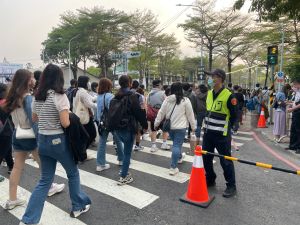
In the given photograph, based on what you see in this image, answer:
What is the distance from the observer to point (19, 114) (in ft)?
12.7

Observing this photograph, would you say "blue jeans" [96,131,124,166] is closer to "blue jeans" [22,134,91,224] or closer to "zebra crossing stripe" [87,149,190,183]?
"zebra crossing stripe" [87,149,190,183]

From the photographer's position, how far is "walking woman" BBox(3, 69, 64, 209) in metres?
3.71

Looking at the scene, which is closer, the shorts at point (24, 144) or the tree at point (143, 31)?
the shorts at point (24, 144)

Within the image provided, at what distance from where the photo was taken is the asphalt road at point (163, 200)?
3.79 meters

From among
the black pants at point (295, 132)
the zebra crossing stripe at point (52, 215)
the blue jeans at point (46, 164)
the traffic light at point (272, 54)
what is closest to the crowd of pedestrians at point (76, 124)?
the blue jeans at point (46, 164)

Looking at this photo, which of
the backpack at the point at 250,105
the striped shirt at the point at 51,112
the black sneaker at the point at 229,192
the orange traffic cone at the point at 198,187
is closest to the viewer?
the striped shirt at the point at 51,112

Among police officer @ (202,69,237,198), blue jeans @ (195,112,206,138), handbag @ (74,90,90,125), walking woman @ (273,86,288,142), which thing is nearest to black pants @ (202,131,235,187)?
police officer @ (202,69,237,198)

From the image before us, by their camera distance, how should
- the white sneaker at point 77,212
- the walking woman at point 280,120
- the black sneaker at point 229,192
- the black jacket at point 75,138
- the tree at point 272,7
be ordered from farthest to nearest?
the tree at point 272,7 < the walking woman at point 280,120 < the black sneaker at point 229,192 < the white sneaker at point 77,212 < the black jacket at point 75,138

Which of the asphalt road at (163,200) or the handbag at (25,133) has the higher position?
the handbag at (25,133)

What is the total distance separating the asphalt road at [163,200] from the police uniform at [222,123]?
1.68 ft

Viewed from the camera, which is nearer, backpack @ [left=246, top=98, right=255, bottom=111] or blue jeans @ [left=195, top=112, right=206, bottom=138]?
blue jeans @ [left=195, top=112, right=206, bottom=138]

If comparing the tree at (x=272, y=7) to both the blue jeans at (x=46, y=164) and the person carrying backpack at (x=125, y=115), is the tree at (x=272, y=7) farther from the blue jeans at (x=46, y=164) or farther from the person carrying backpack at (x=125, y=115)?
the blue jeans at (x=46, y=164)

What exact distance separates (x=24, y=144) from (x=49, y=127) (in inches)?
35.9

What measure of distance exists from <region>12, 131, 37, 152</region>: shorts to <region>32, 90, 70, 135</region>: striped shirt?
73cm
